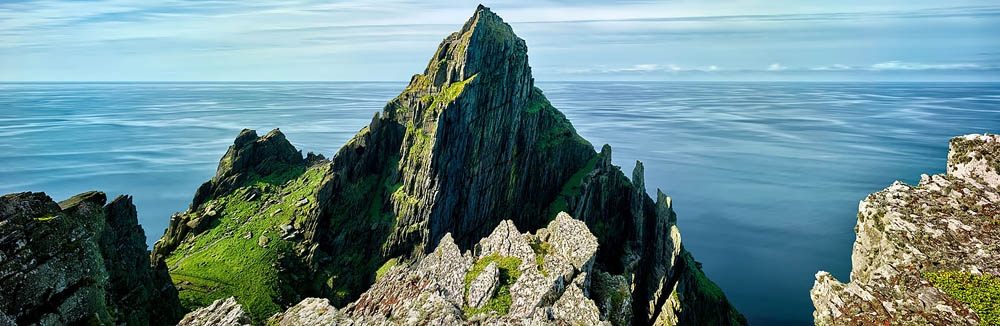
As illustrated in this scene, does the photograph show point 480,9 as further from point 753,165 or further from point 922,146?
point 922,146

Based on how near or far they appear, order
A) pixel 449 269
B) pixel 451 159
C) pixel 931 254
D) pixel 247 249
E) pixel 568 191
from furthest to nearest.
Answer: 1. pixel 568 191
2. pixel 451 159
3. pixel 247 249
4. pixel 449 269
5. pixel 931 254

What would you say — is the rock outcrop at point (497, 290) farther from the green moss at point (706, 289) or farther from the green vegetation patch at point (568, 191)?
the green moss at point (706, 289)

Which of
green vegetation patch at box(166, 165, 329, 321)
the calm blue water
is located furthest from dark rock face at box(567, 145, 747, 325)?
green vegetation patch at box(166, 165, 329, 321)

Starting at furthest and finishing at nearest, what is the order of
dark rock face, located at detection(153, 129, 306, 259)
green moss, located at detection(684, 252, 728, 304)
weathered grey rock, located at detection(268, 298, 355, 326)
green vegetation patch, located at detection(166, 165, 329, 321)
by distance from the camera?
green moss, located at detection(684, 252, 728, 304) < dark rock face, located at detection(153, 129, 306, 259) < green vegetation patch, located at detection(166, 165, 329, 321) < weathered grey rock, located at detection(268, 298, 355, 326)

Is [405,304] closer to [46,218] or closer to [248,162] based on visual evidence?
[46,218]

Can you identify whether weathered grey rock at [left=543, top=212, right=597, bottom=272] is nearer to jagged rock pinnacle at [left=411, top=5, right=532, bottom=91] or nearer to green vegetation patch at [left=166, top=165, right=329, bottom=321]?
green vegetation patch at [left=166, top=165, right=329, bottom=321]

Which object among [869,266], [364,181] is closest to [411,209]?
[364,181]

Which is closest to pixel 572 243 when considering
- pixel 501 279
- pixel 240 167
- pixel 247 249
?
pixel 501 279
